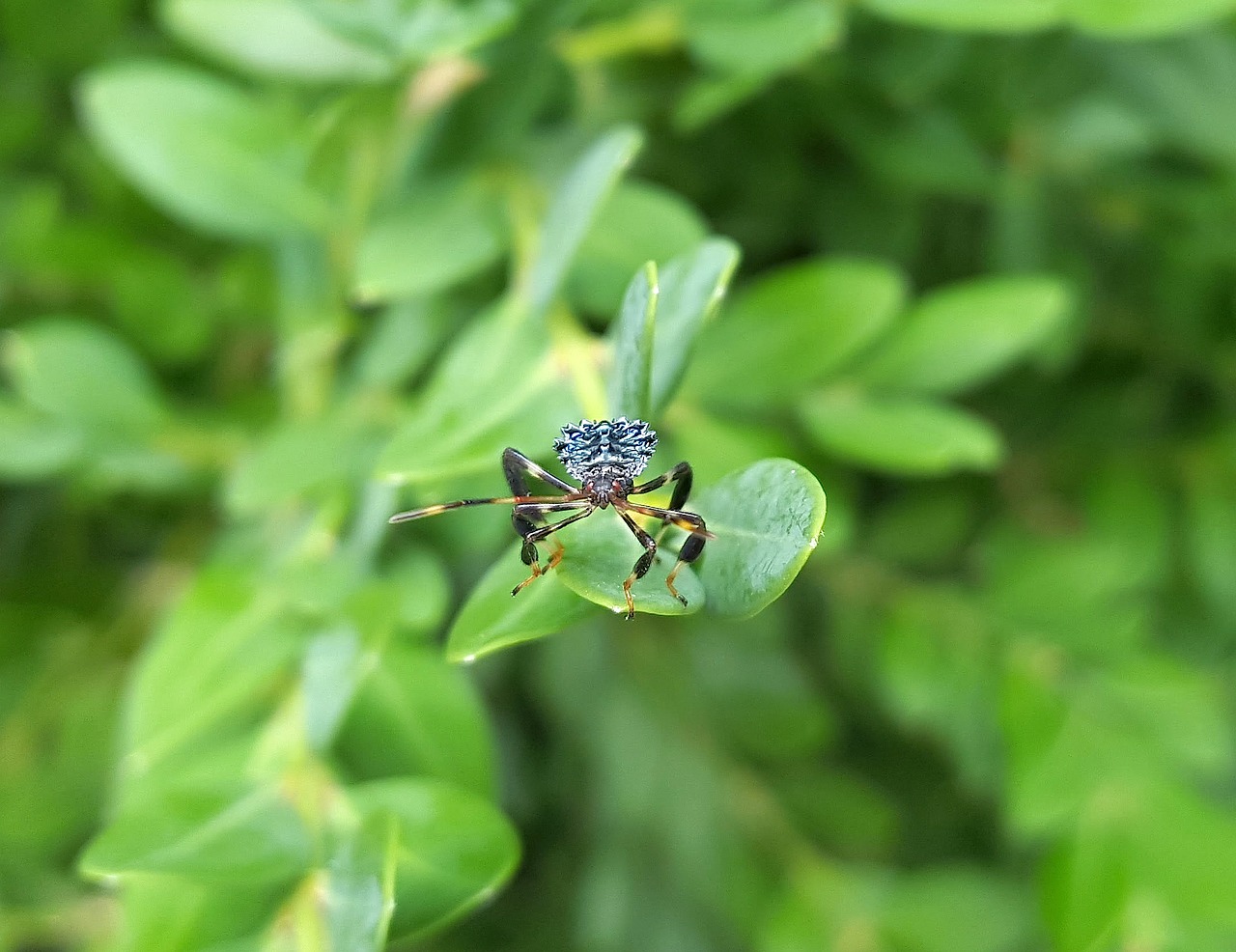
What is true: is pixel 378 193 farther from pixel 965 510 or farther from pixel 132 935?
pixel 965 510

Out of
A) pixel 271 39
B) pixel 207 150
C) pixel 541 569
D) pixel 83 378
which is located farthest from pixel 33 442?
pixel 541 569

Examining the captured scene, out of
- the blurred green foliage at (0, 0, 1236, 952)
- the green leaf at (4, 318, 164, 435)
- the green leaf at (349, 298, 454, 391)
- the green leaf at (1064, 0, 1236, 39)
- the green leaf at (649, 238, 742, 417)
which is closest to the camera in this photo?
the green leaf at (649, 238, 742, 417)

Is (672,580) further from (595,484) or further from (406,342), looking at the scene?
(406,342)

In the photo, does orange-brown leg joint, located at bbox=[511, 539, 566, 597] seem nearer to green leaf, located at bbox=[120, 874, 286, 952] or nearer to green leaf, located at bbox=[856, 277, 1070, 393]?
green leaf, located at bbox=[120, 874, 286, 952]

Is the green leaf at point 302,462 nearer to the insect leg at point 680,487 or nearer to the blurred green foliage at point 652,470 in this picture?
the blurred green foliage at point 652,470

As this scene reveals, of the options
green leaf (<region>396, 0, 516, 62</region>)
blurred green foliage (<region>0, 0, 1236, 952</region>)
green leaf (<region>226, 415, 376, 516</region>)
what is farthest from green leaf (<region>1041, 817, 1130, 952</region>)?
green leaf (<region>396, 0, 516, 62</region>)
